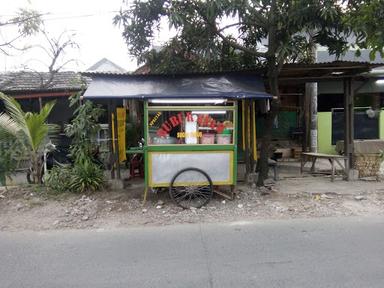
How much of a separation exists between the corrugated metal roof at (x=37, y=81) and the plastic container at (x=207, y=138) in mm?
6538

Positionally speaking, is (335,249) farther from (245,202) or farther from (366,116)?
(366,116)

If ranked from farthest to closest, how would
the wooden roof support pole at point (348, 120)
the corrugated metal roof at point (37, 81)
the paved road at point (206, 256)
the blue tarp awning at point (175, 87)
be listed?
the corrugated metal roof at point (37, 81) → the wooden roof support pole at point (348, 120) → the blue tarp awning at point (175, 87) → the paved road at point (206, 256)

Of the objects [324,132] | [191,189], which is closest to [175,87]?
[191,189]

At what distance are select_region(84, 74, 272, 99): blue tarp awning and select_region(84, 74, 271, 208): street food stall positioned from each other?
20 mm

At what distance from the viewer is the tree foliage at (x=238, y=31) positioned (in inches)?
284

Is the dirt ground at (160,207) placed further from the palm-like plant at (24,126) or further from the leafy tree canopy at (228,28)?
the leafy tree canopy at (228,28)

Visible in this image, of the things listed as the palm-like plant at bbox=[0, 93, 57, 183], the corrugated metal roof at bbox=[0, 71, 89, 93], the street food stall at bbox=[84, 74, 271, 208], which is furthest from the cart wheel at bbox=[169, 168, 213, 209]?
the corrugated metal roof at bbox=[0, 71, 89, 93]

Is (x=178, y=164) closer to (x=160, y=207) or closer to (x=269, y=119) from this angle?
(x=160, y=207)

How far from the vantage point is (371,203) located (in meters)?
7.42

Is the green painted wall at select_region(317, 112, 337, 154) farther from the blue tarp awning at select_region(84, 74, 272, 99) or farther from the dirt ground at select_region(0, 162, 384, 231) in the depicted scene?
the blue tarp awning at select_region(84, 74, 272, 99)

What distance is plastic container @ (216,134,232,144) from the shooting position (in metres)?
7.48

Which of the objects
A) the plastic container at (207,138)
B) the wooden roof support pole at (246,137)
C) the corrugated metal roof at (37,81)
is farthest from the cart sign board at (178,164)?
the corrugated metal roof at (37,81)

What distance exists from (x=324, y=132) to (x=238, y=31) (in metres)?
5.89

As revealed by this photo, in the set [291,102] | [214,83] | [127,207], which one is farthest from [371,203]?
[291,102]
